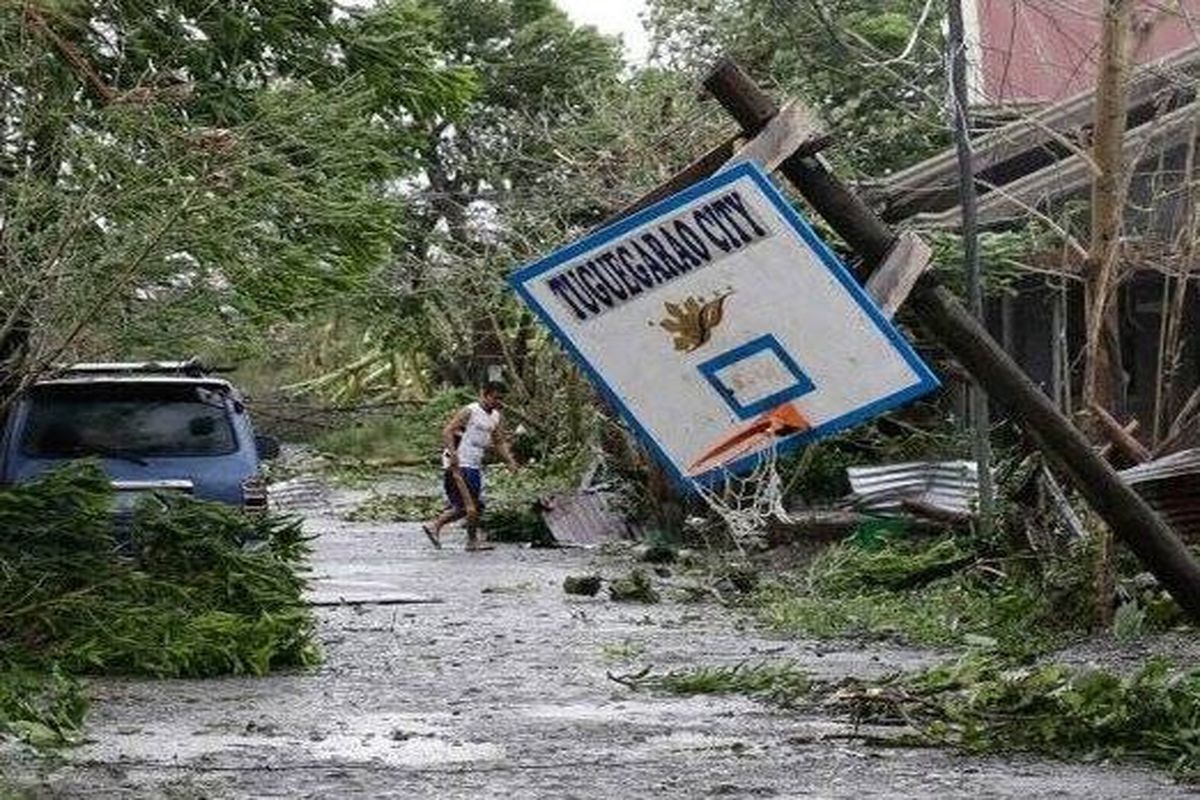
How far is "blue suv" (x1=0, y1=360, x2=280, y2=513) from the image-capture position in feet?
54.2

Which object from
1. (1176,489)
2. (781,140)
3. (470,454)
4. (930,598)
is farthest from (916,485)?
(781,140)

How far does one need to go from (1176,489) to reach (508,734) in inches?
284

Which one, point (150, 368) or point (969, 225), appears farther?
point (969, 225)

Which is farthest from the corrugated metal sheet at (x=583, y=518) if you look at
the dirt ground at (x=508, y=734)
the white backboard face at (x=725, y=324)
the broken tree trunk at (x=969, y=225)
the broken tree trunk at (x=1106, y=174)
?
the white backboard face at (x=725, y=324)

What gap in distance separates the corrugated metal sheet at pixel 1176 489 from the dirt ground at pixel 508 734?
2.64m

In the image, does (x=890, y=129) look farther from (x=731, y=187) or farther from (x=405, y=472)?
(x=731, y=187)

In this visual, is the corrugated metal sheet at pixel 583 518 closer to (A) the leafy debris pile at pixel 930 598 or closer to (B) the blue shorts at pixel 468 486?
(B) the blue shorts at pixel 468 486

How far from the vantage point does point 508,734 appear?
11.0 m

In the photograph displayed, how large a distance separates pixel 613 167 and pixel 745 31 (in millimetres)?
7504

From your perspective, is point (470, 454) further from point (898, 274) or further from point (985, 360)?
point (898, 274)

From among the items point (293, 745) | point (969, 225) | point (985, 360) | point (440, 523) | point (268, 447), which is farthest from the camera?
point (440, 523)

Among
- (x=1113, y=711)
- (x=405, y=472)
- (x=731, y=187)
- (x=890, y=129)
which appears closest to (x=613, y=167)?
(x=890, y=129)

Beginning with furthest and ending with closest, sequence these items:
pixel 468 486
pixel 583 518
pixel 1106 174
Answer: pixel 583 518, pixel 468 486, pixel 1106 174

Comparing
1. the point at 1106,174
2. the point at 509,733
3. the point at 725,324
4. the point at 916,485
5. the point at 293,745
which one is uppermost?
the point at 725,324
